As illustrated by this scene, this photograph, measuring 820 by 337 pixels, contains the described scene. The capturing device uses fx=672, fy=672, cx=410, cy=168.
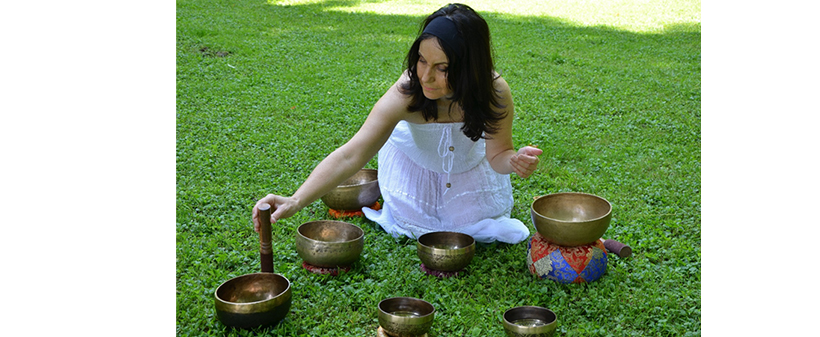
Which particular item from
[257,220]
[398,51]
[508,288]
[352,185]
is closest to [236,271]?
[257,220]

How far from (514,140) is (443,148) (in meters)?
2.33

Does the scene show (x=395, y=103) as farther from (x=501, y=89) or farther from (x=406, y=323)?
(x=406, y=323)

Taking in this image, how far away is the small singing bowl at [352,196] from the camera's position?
172 inches

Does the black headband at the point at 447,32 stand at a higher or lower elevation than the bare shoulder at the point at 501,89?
higher

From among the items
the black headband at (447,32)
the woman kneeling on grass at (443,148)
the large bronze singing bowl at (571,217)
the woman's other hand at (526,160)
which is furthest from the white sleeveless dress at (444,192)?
the black headband at (447,32)

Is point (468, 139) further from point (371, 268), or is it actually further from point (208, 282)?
point (208, 282)

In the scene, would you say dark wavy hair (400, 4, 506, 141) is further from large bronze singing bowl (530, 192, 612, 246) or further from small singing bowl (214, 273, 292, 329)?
small singing bowl (214, 273, 292, 329)

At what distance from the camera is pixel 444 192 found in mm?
4238

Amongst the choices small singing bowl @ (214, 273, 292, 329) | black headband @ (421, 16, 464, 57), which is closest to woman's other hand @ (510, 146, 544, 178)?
black headband @ (421, 16, 464, 57)

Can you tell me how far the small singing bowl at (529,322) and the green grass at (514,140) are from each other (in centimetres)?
11

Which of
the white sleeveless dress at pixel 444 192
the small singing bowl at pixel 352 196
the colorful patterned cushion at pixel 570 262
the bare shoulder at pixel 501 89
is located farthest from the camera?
the small singing bowl at pixel 352 196

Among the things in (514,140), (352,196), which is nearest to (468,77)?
(352,196)

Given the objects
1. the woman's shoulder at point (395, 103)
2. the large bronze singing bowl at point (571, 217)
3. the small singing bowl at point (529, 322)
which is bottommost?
the small singing bowl at point (529, 322)

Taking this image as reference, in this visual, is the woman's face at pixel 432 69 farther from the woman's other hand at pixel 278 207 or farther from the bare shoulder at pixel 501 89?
the woman's other hand at pixel 278 207
